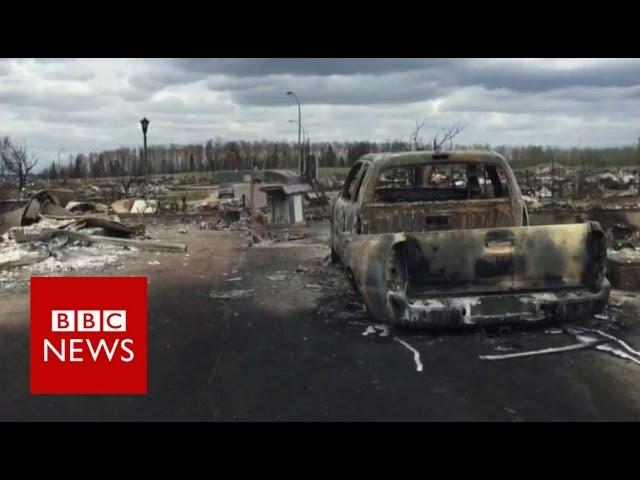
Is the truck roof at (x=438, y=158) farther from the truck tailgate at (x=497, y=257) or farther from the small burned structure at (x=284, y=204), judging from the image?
→ the small burned structure at (x=284, y=204)

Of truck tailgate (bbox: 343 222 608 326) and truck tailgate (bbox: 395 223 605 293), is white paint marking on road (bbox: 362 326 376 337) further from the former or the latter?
truck tailgate (bbox: 395 223 605 293)

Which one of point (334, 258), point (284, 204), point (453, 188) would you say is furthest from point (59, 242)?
point (453, 188)

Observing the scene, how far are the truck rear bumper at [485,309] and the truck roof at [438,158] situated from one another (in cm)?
184

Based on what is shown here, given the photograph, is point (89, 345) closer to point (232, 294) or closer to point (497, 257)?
point (232, 294)

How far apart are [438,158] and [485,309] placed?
1988mm

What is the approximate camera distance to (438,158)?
6.54 metres

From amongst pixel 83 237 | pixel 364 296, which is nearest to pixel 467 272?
pixel 364 296

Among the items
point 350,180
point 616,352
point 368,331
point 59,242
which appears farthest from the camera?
point 59,242

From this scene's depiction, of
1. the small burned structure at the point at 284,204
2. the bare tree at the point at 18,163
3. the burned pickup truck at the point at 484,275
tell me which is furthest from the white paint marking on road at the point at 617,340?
the bare tree at the point at 18,163

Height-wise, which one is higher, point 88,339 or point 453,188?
point 453,188

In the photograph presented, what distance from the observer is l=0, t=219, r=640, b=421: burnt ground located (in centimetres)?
388

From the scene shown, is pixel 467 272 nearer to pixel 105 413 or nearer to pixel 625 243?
pixel 105 413

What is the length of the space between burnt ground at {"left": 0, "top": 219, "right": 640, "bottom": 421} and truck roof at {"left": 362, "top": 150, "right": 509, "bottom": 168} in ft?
5.43

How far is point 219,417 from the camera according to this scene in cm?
381
